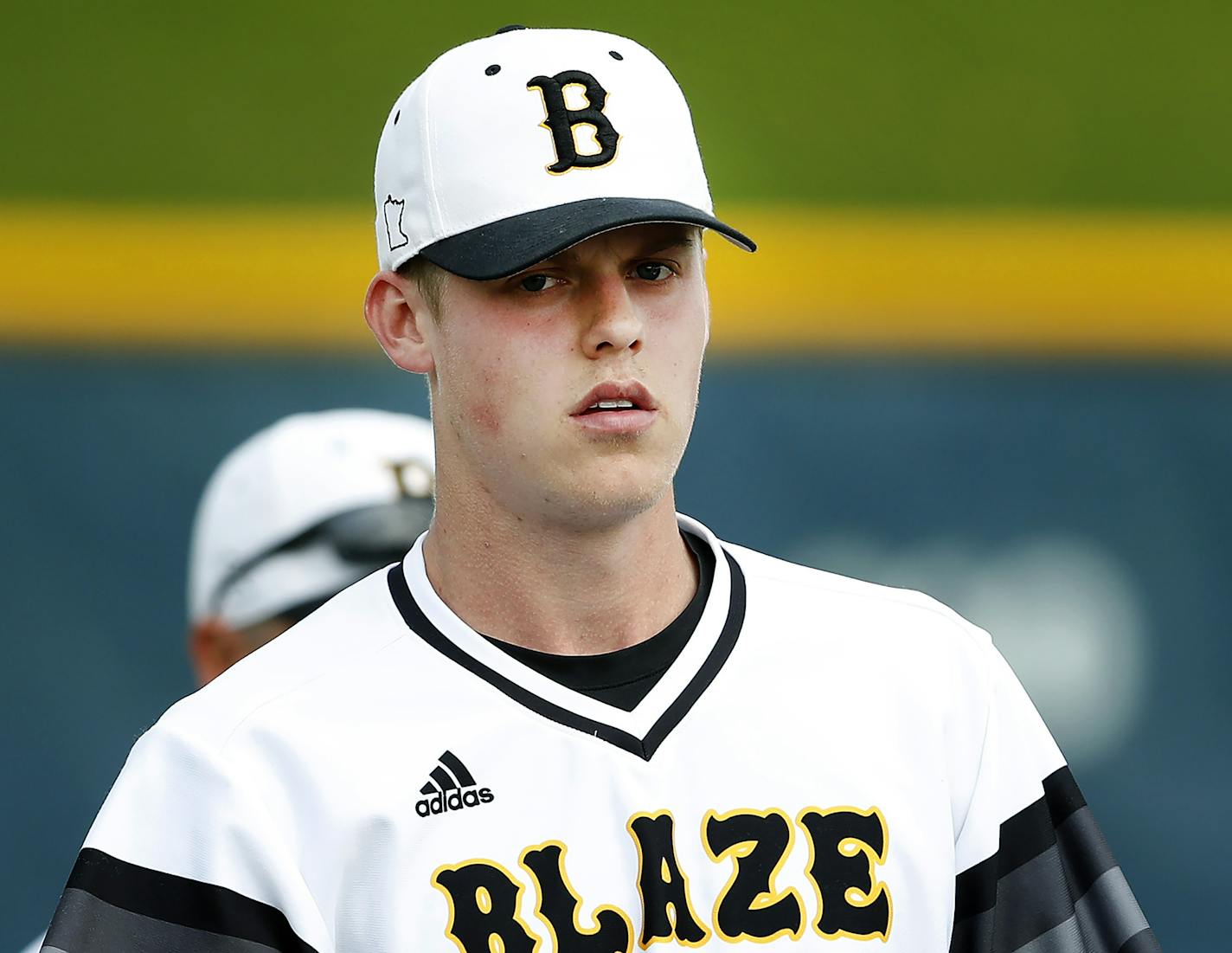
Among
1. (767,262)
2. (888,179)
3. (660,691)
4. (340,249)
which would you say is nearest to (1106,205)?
(888,179)

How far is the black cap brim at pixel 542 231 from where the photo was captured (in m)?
1.63

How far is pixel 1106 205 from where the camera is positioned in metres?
4.97

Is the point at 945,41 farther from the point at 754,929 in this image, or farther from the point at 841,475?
the point at 754,929

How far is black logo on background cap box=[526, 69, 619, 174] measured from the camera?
5.64 ft

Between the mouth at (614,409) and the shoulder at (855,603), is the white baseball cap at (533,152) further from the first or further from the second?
the shoulder at (855,603)

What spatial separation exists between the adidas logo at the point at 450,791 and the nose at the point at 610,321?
16.0 inches

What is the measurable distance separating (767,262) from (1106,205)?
3.15 feet

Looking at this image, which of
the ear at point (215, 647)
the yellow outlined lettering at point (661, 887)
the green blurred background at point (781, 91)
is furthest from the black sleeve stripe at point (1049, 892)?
the green blurred background at point (781, 91)

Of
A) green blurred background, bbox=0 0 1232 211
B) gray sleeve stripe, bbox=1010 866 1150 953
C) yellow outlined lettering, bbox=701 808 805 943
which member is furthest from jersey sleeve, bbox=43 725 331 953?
green blurred background, bbox=0 0 1232 211

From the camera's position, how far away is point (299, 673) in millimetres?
1753

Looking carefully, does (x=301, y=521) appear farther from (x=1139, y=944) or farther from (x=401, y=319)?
(x=1139, y=944)

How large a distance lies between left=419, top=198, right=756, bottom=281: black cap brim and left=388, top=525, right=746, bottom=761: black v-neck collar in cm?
36

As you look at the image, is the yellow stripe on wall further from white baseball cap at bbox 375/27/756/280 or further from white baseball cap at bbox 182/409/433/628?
white baseball cap at bbox 375/27/756/280

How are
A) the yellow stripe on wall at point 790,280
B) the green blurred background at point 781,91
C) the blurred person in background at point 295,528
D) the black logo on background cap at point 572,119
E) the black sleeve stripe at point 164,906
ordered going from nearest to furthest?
1. the black sleeve stripe at point 164,906
2. the black logo on background cap at point 572,119
3. the blurred person in background at point 295,528
4. the yellow stripe on wall at point 790,280
5. the green blurred background at point 781,91
